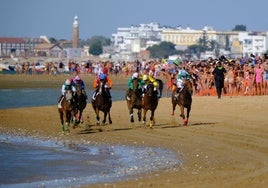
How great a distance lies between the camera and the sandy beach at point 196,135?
16500 mm

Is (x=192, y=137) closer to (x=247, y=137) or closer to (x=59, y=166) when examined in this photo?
(x=247, y=137)

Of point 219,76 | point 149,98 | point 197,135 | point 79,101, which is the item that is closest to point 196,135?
point 197,135

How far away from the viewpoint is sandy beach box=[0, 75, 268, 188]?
16.5 metres

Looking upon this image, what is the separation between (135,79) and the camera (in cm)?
2664

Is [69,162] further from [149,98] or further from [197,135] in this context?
[149,98]

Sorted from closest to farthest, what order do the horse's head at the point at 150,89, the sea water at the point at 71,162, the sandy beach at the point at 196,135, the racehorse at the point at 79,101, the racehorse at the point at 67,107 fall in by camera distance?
the sandy beach at the point at 196,135, the sea water at the point at 71,162, the racehorse at the point at 67,107, the racehorse at the point at 79,101, the horse's head at the point at 150,89

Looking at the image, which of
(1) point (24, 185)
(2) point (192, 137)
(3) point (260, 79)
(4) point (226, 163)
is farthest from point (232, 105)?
(1) point (24, 185)

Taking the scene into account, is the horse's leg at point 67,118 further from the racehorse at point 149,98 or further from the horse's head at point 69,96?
the racehorse at point 149,98

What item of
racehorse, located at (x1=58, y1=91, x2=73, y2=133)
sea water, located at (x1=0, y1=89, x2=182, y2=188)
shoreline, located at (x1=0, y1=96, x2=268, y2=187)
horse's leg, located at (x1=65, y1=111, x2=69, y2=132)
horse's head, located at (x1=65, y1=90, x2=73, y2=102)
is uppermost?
horse's head, located at (x1=65, y1=90, x2=73, y2=102)

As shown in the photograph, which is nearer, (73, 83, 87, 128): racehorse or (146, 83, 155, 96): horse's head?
(73, 83, 87, 128): racehorse

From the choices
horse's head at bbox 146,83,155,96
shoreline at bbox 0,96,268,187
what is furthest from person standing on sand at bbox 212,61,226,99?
horse's head at bbox 146,83,155,96

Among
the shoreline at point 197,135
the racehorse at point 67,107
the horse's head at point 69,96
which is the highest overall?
the horse's head at point 69,96

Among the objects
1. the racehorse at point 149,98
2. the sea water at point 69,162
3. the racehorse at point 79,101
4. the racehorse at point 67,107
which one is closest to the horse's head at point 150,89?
the racehorse at point 149,98

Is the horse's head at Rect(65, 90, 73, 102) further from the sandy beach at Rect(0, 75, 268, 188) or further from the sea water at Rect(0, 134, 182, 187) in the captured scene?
the sea water at Rect(0, 134, 182, 187)
